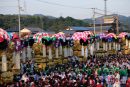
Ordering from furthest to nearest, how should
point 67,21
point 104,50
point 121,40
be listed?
1. point 67,21
2. point 121,40
3. point 104,50

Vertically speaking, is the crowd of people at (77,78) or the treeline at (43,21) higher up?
the treeline at (43,21)

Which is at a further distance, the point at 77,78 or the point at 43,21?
the point at 43,21

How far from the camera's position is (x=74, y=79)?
19703mm

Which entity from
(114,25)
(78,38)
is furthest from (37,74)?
(114,25)

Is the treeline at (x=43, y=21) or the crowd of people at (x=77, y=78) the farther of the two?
the treeline at (x=43, y=21)

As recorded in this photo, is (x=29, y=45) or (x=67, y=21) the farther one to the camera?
(x=67, y=21)

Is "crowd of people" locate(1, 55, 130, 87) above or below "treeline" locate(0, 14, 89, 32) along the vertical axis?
below

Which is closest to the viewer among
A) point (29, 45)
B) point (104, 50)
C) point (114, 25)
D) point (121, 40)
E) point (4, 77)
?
point (4, 77)

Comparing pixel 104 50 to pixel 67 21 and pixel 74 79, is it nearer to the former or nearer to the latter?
pixel 74 79

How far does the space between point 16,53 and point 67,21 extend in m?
68.1

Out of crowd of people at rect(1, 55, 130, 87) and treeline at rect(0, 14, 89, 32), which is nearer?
crowd of people at rect(1, 55, 130, 87)

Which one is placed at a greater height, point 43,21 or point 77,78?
point 43,21

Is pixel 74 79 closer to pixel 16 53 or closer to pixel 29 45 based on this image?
pixel 16 53

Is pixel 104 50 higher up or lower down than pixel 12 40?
lower down
